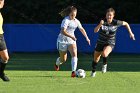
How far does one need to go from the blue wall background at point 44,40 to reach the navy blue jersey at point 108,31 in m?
11.5

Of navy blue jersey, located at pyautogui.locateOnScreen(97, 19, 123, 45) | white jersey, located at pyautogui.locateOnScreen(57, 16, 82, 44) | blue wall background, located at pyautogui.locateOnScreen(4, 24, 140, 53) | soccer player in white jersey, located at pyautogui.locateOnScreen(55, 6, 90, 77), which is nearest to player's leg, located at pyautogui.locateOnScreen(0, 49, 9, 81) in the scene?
soccer player in white jersey, located at pyautogui.locateOnScreen(55, 6, 90, 77)

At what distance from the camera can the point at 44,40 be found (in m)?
29.2

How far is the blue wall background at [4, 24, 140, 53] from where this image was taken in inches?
1137

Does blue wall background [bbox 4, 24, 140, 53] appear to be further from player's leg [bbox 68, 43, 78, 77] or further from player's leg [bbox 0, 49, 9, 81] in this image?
player's leg [bbox 0, 49, 9, 81]

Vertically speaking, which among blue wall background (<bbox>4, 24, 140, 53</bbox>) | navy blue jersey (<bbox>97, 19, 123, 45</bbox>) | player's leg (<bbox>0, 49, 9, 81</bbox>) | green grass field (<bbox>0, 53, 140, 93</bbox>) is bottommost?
blue wall background (<bbox>4, 24, 140, 53</bbox>)

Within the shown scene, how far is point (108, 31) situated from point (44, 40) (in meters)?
12.4

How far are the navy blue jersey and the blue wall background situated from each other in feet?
37.6

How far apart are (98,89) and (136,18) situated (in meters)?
20.9

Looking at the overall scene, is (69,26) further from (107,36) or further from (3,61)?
(3,61)

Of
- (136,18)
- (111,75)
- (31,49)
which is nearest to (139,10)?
(136,18)

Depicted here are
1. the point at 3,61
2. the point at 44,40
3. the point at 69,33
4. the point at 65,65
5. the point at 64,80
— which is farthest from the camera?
the point at 44,40

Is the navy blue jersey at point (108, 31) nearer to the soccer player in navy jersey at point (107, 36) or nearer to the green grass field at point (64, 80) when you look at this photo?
the soccer player in navy jersey at point (107, 36)

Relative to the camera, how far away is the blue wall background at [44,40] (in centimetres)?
2889

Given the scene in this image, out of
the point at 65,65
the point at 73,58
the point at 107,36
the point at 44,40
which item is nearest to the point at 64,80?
the point at 73,58
